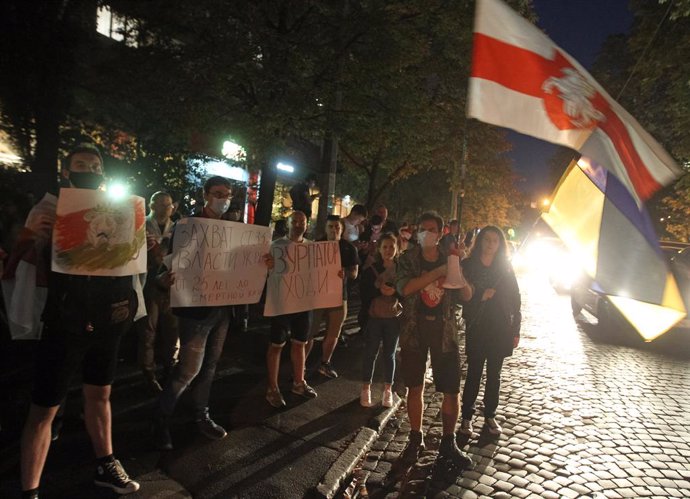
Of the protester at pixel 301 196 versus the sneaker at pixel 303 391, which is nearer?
the sneaker at pixel 303 391

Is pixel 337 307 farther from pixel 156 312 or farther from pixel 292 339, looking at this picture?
pixel 156 312

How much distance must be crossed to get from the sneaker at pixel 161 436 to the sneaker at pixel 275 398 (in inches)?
48.5

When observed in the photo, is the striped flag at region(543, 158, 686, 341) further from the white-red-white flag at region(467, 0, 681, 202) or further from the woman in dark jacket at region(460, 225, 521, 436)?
the woman in dark jacket at region(460, 225, 521, 436)

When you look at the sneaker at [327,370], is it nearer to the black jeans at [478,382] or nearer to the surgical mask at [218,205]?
the black jeans at [478,382]

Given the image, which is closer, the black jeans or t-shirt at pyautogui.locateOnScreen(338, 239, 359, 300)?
the black jeans

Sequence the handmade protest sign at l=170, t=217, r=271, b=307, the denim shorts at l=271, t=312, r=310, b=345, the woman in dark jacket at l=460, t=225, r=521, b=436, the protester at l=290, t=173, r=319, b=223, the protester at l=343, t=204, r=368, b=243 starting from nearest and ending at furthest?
the handmade protest sign at l=170, t=217, r=271, b=307 < the woman in dark jacket at l=460, t=225, r=521, b=436 < the denim shorts at l=271, t=312, r=310, b=345 < the protester at l=343, t=204, r=368, b=243 < the protester at l=290, t=173, r=319, b=223

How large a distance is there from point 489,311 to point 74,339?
3.61 m

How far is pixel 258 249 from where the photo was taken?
4.44m

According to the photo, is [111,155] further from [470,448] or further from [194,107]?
[470,448]

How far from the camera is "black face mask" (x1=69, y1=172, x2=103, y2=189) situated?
9.69 ft

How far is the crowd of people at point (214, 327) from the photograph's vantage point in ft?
9.27

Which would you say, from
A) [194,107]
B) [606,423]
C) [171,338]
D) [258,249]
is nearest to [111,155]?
[194,107]

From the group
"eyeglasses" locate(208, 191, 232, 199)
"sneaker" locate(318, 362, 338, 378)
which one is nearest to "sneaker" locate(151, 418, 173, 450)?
"eyeglasses" locate(208, 191, 232, 199)

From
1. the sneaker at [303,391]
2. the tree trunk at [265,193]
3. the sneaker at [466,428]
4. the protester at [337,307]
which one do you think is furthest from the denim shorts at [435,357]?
the tree trunk at [265,193]
